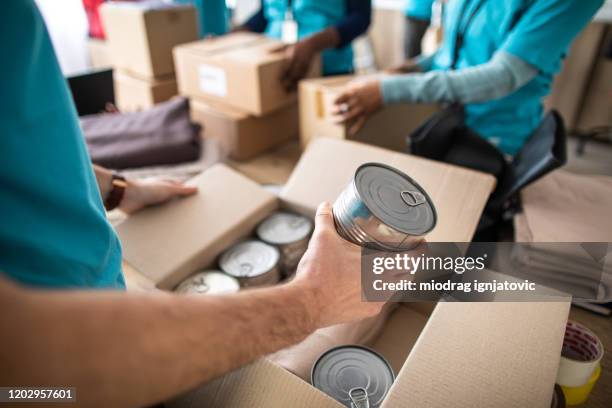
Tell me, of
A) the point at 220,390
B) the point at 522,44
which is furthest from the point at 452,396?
the point at 522,44

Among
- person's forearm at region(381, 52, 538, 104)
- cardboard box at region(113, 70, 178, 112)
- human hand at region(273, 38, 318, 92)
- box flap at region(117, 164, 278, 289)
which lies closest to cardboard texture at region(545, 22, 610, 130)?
person's forearm at region(381, 52, 538, 104)

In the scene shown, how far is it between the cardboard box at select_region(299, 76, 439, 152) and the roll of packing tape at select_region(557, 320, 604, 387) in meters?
0.78

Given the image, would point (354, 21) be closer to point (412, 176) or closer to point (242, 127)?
point (242, 127)

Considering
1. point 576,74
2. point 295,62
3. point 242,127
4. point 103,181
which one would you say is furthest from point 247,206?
point 576,74

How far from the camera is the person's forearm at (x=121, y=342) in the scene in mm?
328

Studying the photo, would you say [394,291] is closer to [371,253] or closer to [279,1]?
[371,253]

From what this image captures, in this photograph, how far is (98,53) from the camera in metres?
2.14

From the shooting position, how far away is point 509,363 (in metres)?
0.62

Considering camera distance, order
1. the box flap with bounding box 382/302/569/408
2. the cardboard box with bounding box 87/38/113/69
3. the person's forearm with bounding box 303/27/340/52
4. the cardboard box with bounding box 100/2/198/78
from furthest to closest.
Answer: the cardboard box with bounding box 87/38/113/69 → the cardboard box with bounding box 100/2/198/78 → the person's forearm with bounding box 303/27/340/52 → the box flap with bounding box 382/302/569/408

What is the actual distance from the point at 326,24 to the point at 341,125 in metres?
0.71

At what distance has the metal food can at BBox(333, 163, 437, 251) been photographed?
2.08 ft

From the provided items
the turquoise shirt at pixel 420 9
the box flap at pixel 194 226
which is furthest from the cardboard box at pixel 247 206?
the turquoise shirt at pixel 420 9

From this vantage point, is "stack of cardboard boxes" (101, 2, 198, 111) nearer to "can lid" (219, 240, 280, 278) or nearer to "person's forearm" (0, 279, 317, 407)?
"can lid" (219, 240, 280, 278)

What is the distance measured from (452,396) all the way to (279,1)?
1.67 meters
